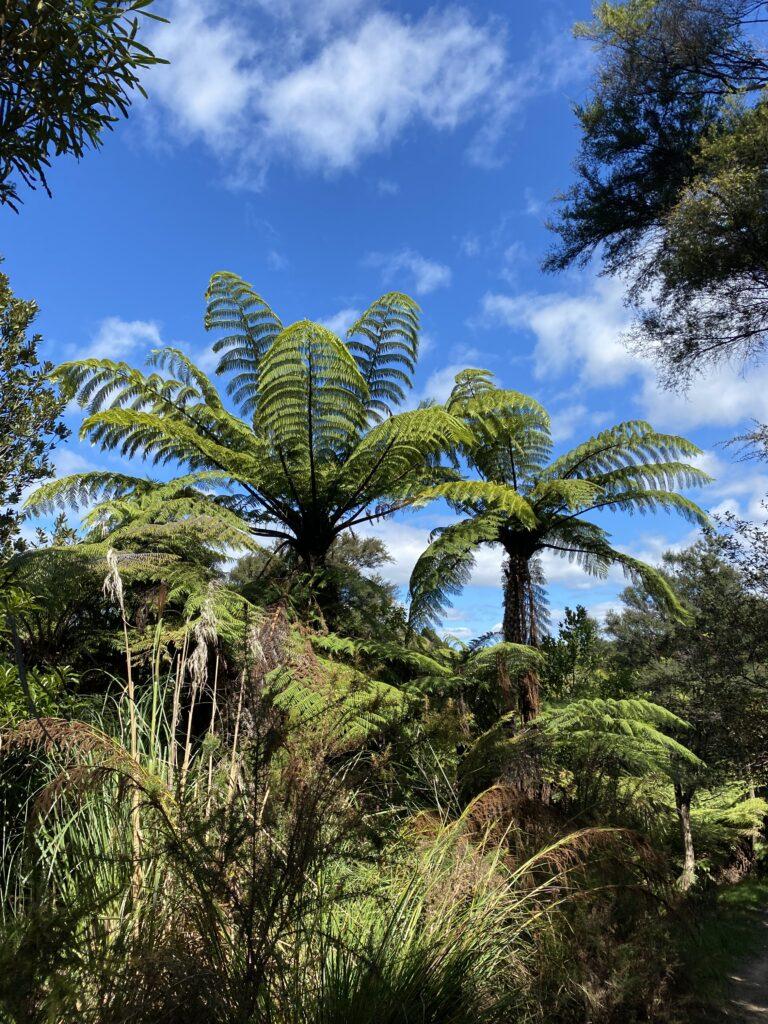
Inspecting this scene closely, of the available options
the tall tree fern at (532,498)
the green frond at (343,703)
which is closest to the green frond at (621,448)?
the tall tree fern at (532,498)

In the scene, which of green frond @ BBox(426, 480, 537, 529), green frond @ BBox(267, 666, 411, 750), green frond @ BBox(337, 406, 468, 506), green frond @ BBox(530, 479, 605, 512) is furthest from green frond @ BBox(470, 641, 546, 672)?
green frond @ BBox(337, 406, 468, 506)

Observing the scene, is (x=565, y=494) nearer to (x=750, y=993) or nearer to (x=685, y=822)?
(x=750, y=993)

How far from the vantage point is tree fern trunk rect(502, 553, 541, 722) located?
19.1 ft

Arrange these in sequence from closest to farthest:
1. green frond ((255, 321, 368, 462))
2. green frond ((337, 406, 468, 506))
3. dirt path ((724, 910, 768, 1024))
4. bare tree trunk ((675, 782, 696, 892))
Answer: dirt path ((724, 910, 768, 1024)) < green frond ((337, 406, 468, 506)) < green frond ((255, 321, 368, 462)) < bare tree trunk ((675, 782, 696, 892))

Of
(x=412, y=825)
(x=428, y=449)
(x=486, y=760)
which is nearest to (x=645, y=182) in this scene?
(x=428, y=449)

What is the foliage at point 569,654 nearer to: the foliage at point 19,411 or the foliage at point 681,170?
the foliage at point 681,170

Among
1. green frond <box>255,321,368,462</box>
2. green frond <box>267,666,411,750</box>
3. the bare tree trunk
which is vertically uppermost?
green frond <box>255,321,368,462</box>

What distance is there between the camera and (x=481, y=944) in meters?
2.42

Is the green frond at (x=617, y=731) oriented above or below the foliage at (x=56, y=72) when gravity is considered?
below

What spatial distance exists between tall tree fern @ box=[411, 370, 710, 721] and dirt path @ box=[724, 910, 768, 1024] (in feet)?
9.95

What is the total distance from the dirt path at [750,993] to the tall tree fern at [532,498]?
3.03 meters

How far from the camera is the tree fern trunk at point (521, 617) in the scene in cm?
582

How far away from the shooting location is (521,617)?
6469mm

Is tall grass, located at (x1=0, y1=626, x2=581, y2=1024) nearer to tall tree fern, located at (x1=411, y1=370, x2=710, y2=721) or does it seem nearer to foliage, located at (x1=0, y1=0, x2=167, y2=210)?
foliage, located at (x1=0, y1=0, x2=167, y2=210)
